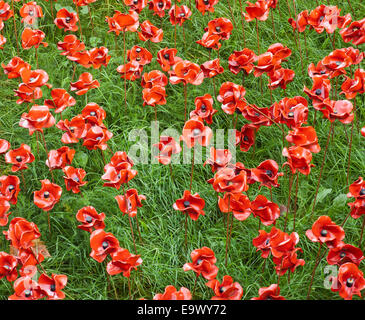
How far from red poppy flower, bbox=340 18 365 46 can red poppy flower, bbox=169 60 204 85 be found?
0.75 metres

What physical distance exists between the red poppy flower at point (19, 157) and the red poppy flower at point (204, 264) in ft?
2.69

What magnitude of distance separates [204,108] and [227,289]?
0.86 m

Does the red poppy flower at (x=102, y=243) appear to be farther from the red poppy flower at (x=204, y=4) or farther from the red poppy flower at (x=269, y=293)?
the red poppy flower at (x=204, y=4)

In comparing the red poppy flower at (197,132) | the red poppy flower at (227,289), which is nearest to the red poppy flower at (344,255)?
the red poppy flower at (227,289)

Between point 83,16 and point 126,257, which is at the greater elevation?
point 83,16

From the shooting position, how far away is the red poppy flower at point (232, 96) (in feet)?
7.97

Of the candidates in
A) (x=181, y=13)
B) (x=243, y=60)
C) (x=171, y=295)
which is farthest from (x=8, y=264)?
(x=181, y=13)

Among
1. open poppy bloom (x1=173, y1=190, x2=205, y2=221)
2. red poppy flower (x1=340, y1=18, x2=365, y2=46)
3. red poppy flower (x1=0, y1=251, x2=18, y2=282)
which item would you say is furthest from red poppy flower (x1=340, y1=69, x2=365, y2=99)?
red poppy flower (x1=0, y1=251, x2=18, y2=282)

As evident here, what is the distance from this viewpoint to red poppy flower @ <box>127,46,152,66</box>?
2.77m
